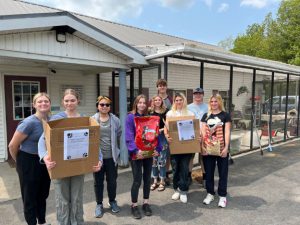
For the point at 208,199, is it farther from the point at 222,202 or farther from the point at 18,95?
the point at 18,95

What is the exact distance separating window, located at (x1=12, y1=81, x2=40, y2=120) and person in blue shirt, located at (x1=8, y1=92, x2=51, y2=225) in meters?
4.19

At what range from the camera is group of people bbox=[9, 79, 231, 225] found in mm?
2652

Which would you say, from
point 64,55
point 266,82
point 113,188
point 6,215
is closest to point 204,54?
point 64,55

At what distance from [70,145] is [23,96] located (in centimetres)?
473

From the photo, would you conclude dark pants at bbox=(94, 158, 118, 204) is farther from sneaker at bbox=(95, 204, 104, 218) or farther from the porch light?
the porch light

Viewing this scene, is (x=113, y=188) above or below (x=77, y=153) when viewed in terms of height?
below

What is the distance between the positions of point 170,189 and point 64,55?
2.89 meters

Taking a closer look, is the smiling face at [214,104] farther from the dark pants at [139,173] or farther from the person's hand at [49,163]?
the person's hand at [49,163]

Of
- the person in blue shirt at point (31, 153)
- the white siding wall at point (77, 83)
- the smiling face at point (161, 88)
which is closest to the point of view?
the person in blue shirt at point (31, 153)

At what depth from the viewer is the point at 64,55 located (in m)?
4.44

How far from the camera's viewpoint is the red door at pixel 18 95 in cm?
625

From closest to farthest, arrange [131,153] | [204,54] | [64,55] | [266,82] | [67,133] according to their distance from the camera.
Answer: [67,133]
[131,153]
[64,55]
[204,54]
[266,82]

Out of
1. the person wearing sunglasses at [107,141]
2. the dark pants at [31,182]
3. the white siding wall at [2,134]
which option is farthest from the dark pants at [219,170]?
the white siding wall at [2,134]

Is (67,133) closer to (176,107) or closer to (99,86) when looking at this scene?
(176,107)
